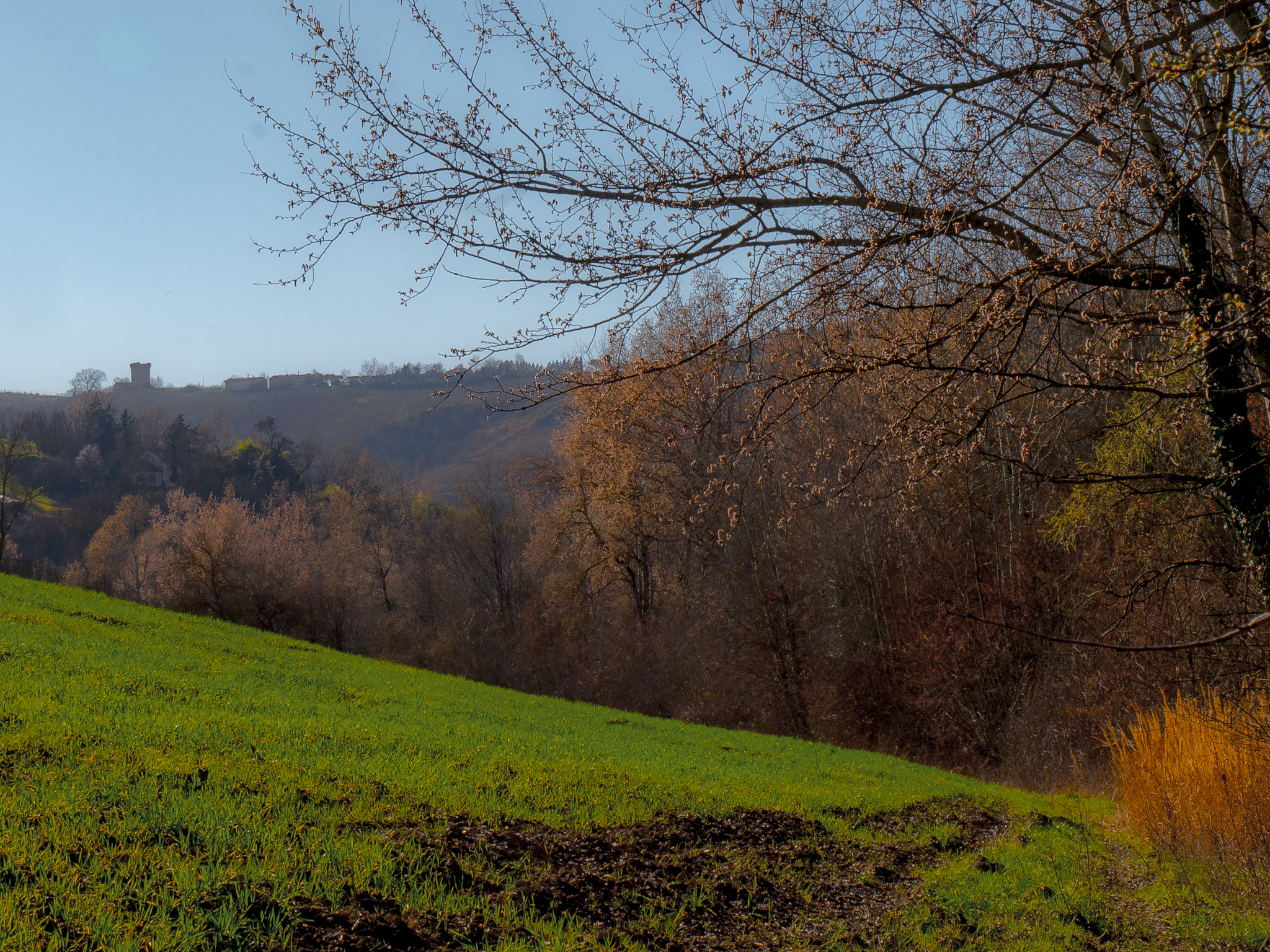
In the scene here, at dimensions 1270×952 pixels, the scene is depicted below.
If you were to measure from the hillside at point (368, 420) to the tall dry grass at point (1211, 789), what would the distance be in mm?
124049

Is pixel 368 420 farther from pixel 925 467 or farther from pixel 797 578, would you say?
pixel 925 467

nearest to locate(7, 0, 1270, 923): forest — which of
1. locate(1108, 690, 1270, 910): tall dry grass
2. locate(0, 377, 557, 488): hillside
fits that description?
locate(1108, 690, 1270, 910): tall dry grass

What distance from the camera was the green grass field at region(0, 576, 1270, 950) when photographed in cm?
374

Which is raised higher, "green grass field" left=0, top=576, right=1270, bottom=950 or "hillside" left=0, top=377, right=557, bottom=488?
"hillside" left=0, top=377, right=557, bottom=488

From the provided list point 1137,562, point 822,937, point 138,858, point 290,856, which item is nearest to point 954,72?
point 822,937

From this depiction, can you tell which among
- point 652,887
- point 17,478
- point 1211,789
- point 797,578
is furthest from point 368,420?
point 652,887

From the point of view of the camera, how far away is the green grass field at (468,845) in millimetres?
3738

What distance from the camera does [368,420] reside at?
556 ft

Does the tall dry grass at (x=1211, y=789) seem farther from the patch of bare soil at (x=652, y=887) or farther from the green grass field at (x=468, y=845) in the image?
the patch of bare soil at (x=652, y=887)

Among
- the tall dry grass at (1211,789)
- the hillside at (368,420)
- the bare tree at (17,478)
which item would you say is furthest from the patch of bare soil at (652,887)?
the hillside at (368,420)

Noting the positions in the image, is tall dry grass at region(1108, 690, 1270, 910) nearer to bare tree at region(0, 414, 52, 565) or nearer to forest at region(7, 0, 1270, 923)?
forest at region(7, 0, 1270, 923)

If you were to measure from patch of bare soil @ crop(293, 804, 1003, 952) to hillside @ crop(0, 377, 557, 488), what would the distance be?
124839mm

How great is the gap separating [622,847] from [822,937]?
1.62 metres

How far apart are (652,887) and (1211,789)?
226 inches
